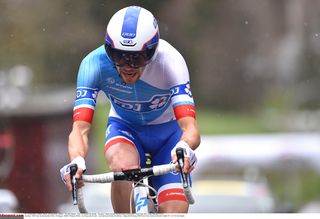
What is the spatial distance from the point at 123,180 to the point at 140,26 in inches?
46.8

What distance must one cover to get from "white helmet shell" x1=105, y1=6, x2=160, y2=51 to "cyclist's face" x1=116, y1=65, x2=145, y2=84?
0.18m

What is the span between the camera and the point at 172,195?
31.3ft

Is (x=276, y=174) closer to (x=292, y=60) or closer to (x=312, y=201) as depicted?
(x=312, y=201)

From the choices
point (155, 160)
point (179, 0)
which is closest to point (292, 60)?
point (179, 0)

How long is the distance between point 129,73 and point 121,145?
0.72 meters

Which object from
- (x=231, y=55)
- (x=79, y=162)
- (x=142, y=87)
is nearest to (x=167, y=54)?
(x=142, y=87)

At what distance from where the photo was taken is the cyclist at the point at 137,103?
29.9ft

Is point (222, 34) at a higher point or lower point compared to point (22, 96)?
higher

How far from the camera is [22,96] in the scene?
27.0 metres

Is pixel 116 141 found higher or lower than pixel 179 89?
lower

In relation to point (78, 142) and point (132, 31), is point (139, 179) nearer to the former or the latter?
point (78, 142)

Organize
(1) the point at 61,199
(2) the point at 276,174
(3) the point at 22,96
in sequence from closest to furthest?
(1) the point at 61,199
(3) the point at 22,96
(2) the point at 276,174

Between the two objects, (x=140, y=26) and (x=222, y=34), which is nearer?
(x=140, y=26)

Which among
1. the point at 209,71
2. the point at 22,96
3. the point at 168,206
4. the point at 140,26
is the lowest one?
the point at 168,206
